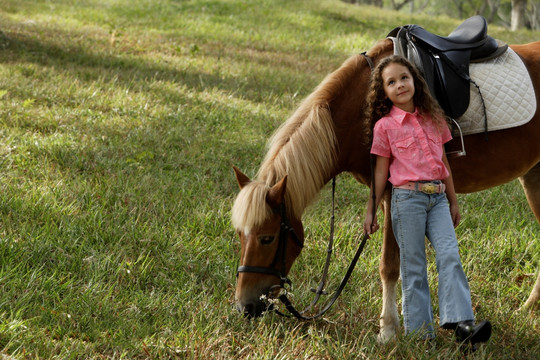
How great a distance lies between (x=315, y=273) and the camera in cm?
394

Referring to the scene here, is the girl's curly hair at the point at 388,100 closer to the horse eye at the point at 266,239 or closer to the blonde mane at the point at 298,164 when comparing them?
the blonde mane at the point at 298,164

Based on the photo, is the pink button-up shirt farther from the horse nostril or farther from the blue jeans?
the horse nostril

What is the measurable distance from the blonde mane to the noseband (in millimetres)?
63

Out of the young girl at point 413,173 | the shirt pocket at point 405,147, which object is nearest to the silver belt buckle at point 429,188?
the young girl at point 413,173

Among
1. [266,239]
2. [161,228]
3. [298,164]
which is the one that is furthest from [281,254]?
[161,228]

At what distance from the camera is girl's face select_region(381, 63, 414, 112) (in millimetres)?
2939

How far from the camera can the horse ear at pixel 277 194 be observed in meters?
2.76

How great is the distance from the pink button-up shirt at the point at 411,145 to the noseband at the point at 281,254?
0.63 metres

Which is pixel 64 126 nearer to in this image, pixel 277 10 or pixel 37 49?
pixel 37 49

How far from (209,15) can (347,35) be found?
13.3ft

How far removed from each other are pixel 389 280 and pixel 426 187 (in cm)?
77

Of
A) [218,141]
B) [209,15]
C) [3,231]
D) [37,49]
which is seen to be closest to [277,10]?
[209,15]

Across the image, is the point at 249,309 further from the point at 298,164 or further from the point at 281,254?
the point at 298,164

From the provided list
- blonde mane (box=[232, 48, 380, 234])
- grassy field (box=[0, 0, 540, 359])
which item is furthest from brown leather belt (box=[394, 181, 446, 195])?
grassy field (box=[0, 0, 540, 359])
